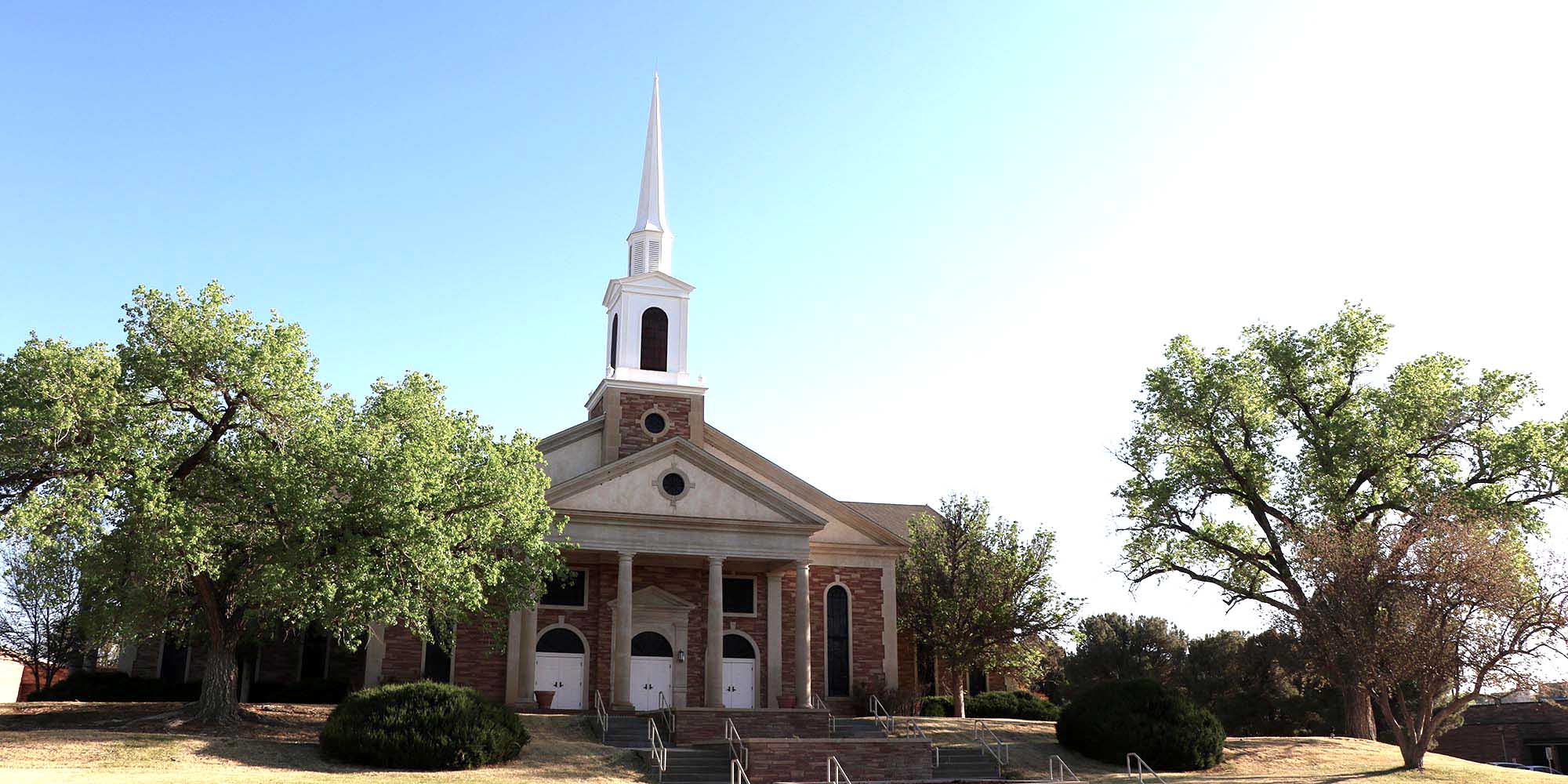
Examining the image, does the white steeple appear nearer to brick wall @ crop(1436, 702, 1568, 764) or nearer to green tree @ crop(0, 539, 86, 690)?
green tree @ crop(0, 539, 86, 690)

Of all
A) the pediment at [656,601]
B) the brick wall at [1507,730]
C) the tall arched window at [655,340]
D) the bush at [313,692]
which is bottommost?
the brick wall at [1507,730]

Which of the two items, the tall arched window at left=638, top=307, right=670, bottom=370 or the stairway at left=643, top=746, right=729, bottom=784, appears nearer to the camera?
the stairway at left=643, top=746, right=729, bottom=784

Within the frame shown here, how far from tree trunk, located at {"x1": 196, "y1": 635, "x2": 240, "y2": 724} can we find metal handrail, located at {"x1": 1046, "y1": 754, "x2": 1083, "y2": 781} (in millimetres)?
17700

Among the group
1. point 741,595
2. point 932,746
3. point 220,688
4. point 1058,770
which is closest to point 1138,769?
point 1058,770

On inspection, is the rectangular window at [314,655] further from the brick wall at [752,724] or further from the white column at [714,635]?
the brick wall at [752,724]

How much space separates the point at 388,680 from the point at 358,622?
7.32 m

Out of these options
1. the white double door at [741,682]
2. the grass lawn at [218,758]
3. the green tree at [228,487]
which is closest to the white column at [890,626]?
the white double door at [741,682]

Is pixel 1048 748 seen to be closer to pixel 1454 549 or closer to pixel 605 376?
pixel 1454 549

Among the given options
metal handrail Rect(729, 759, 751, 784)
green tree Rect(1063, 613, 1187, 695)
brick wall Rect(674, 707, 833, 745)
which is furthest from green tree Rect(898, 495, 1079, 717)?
green tree Rect(1063, 613, 1187, 695)

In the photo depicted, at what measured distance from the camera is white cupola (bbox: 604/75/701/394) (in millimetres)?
38812

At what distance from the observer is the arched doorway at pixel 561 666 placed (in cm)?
3353

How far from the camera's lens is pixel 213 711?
82.7 ft

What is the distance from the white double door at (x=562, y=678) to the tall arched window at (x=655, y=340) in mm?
10102

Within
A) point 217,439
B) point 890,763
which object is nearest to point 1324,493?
point 890,763
